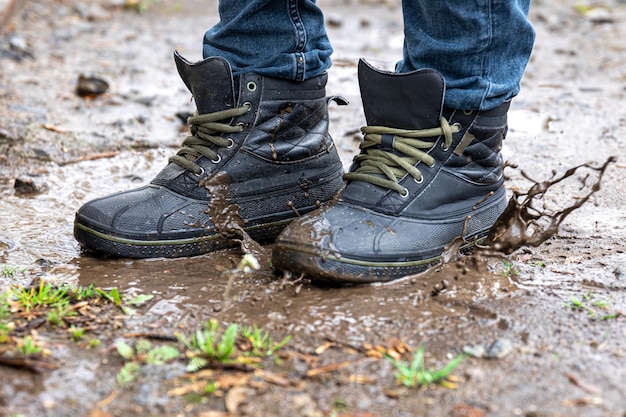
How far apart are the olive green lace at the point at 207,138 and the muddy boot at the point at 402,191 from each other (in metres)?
0.43

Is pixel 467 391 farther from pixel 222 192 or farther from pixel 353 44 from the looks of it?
pixel 353 44

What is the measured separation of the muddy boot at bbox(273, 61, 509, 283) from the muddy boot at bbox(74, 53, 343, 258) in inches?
9.9

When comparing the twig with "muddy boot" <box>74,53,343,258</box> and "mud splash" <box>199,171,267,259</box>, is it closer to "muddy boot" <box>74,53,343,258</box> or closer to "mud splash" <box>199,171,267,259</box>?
"muddy boot" <box>74,53,343,258</box>

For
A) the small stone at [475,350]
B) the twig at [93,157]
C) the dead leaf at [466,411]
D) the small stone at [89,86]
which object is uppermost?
the small stone at [89,86]

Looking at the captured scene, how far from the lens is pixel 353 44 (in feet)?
20.8

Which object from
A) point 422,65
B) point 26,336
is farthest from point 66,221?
point 422,65

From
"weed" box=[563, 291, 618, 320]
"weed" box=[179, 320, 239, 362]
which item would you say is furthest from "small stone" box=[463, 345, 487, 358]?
"weed" box=[179, 320, 239, 362]

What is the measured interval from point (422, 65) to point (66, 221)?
1.57 metres

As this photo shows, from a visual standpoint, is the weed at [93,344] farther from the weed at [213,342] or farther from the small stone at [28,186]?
→ the small stone at [28,186]

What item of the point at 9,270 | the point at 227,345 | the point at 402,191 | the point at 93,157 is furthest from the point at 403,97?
the point at 93,157

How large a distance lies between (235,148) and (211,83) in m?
0.24

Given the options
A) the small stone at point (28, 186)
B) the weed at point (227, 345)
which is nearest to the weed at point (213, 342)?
the weed at point (227, 345)

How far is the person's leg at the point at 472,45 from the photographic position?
6.70 feet

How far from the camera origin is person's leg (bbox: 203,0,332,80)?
2357 mm
